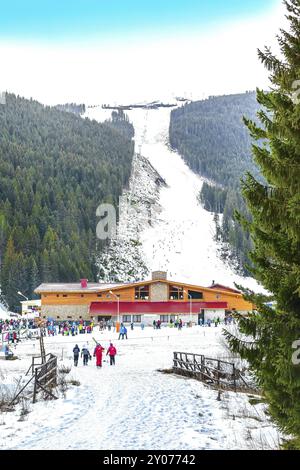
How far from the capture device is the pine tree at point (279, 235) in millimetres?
7594

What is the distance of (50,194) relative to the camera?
127 meters

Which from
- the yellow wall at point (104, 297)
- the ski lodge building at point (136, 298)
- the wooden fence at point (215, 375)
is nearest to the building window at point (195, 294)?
the ski lodge building at point (136, 298)

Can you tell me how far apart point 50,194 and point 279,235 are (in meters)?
123

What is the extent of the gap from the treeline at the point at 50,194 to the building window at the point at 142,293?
2559cm

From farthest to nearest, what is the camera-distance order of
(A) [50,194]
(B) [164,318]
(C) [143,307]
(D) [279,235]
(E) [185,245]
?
(E) [185,245] < (A) [50,194] < (B) [164,318] < (C) [143,307] < (D) [279,235]

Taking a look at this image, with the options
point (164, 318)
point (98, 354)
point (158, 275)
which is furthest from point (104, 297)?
point (98, 354)

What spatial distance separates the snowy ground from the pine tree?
4.74 m

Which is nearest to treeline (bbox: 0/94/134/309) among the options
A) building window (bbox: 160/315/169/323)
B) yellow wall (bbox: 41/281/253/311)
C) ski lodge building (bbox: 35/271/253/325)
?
yellow wall (bbox: 41/281/253/311)

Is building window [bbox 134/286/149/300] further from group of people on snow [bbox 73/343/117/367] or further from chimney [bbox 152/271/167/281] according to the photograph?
group of people on snow [bbox 73/343/117/367]

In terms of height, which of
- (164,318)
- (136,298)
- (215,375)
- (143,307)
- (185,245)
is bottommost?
(164,318)

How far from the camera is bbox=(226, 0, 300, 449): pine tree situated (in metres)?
7.59

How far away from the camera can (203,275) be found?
124m

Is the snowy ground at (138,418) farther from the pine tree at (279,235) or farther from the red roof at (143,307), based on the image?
the red roof at (143,307)

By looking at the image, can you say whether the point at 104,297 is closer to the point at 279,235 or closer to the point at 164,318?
the point at 164,318
